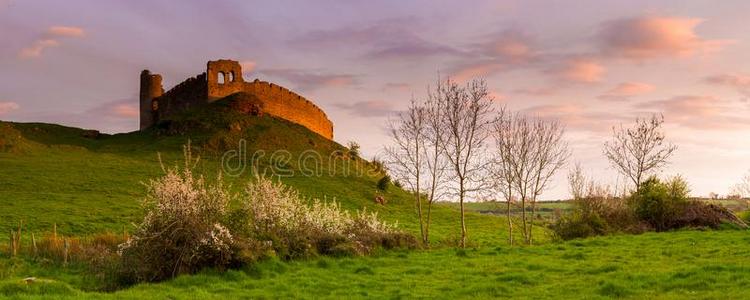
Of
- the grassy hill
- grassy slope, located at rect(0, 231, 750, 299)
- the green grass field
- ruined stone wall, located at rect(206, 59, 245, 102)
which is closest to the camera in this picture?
grassy slope, located at rect(0, 231, 750, 299)

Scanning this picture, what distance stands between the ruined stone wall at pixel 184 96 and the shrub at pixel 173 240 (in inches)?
2747

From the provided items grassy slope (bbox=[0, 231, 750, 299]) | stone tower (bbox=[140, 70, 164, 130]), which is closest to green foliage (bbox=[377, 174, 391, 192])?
grassy slope (bbox=[0, 231, 750, 299])

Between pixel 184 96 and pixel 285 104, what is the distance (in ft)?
50.9

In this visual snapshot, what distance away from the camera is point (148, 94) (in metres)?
95.5

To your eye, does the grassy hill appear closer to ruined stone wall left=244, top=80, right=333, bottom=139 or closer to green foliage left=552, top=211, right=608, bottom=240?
ruined stone wall left=244, top=80, right=333, bottom=139

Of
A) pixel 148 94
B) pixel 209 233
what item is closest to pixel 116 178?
pixel 209 233

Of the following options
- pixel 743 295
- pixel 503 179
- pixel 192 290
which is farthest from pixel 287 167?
pixel 743 295

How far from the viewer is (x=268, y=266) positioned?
20703mm

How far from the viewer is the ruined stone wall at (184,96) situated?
87.2m

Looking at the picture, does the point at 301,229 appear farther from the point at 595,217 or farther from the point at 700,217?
the point at 700,217

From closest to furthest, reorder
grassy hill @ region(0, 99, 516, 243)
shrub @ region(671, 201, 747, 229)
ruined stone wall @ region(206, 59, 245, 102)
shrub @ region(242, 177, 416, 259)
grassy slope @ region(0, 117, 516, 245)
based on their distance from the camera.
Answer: shrub @ region(242, 177, 416, 259)
shrub @ region(671, 201, 747, 229)
grassy slope @ region(0, 117, 516, 245)
grassy hill @ region(0, 99, 516, 243)
ruined stone wall @ region(206, 59, 245, 102)

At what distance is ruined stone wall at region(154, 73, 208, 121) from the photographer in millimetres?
87188

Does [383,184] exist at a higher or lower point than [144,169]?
lower

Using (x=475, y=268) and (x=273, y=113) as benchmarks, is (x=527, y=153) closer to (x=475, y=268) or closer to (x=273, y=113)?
(x=475, y=268)
